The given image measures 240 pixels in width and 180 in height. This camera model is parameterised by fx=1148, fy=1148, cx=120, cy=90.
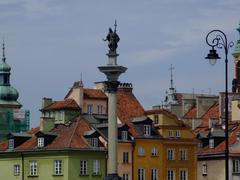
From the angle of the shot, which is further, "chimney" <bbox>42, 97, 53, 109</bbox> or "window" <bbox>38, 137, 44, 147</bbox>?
"chimney" <bbox>42, 97, 53, 109</bbox>

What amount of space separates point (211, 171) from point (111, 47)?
104 feet

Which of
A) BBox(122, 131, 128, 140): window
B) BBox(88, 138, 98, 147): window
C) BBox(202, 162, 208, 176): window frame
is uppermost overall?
BBox(122, 131, 128, 140): window

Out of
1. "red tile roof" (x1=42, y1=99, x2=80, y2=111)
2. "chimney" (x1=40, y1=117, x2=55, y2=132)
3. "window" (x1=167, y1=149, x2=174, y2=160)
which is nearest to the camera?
"window" (x1=167, y1=149, x2=174, y2=160)

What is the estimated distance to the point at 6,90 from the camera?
12350 centimetres

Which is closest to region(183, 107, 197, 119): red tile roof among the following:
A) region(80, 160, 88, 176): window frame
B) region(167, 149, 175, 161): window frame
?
region(167, 149, 175, 161): window frame

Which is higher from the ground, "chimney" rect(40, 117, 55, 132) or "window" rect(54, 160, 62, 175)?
"chimney" rect(40, 117, 55, 132)

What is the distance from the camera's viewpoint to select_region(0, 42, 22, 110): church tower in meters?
122

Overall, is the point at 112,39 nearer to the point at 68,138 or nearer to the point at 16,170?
the point at 68,138

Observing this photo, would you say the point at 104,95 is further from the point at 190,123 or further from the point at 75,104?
the point at 190,123

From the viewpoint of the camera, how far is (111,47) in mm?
56844

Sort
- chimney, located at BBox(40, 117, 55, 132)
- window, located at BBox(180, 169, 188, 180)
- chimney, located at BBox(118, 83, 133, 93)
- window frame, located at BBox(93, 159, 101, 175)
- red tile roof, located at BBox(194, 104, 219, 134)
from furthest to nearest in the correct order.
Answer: red tile roof, located at BBox(194, 104, 219, 134)
chimney, located at BBox(118, 83, 133, 93)
chimney, located at BBox(40, 117, 55, 132)
window, located at BBox(180, 169, 188, 180)
window frame, located at BBox(93, 159, 101, 175)

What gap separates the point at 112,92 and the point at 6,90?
68.1m

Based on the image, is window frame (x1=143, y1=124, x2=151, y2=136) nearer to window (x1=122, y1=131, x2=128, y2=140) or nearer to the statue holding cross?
window (x1=122, y1=131, x2=128, y2=140)

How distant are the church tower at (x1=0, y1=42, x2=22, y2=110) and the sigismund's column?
6575 cm
